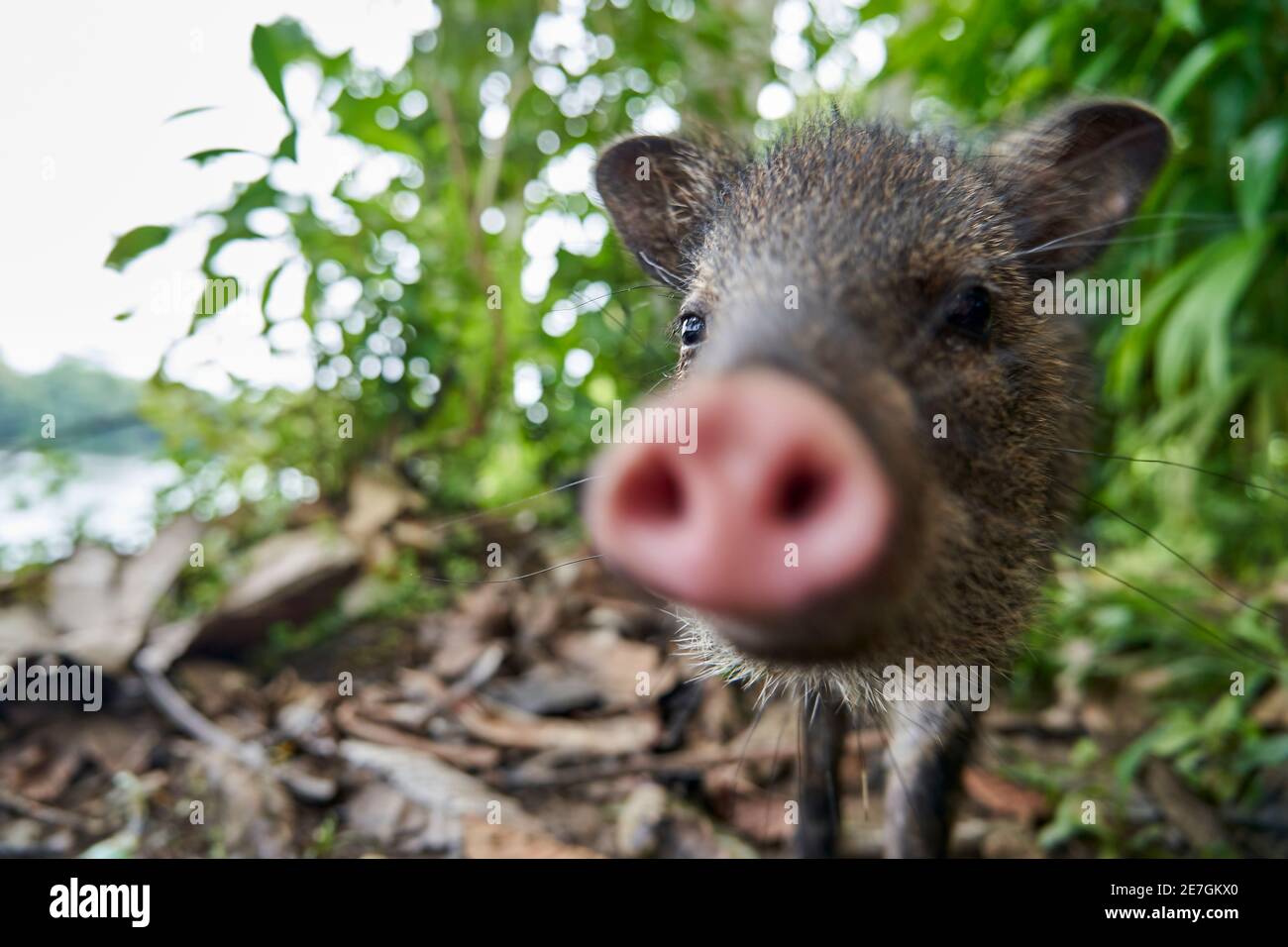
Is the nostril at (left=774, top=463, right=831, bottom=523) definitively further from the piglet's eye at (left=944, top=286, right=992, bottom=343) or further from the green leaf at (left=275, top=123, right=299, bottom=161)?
the green leaf at (left=275, top=123, right=299, bottom=161)

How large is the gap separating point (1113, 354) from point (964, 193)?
2701 mm

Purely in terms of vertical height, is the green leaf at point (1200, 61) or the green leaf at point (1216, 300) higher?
the green leaf at point (1200, 61)

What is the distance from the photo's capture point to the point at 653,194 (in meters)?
2.65

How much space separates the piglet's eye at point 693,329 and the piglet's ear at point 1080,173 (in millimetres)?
982

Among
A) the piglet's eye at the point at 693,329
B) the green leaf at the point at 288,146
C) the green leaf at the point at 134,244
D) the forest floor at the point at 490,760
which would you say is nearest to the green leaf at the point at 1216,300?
the forest floor at the point at 490,760

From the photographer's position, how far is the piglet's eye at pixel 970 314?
1818 millimetres

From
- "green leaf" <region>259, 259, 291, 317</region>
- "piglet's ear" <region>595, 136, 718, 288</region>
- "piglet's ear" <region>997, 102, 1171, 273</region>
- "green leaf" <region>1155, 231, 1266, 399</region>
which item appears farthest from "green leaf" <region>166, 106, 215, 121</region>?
"green leaf" <region>1155, 231, 1266, 399</region>

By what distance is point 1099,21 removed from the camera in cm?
315

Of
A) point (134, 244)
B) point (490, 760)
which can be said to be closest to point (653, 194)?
point (134, 244)

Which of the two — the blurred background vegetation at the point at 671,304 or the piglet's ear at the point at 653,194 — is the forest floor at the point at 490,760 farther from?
the piglet's ear at the point at 653,194

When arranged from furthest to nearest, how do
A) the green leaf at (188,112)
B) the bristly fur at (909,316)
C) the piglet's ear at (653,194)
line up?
1. the piglet's ear at (653,194)
2. the green leaf at (188,112)
3. the bristly fur at (909,316)

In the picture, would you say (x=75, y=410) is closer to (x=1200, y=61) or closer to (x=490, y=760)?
(x=490, y=760)

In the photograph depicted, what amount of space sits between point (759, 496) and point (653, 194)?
188cm

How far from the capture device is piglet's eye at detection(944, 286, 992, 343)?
1.82 metres
